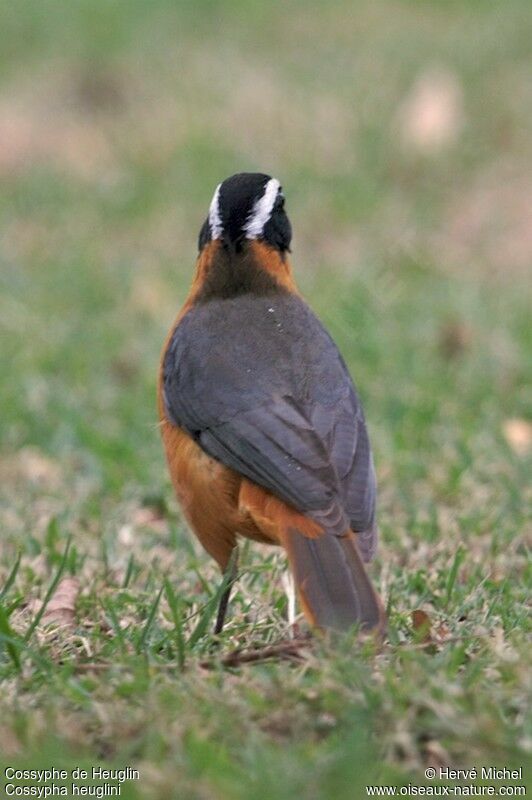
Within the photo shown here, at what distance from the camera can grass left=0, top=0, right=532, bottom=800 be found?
396 cm

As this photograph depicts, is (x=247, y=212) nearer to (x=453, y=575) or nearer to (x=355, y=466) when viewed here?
(x=355, y=466)

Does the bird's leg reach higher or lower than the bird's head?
lower

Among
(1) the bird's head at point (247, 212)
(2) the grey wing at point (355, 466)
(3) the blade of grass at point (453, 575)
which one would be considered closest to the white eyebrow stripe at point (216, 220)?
(1) the bird's head at point (247, 212)

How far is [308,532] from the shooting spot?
4.72 meters

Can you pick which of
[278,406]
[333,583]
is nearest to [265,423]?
[278,406]

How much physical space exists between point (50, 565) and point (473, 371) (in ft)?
10.9

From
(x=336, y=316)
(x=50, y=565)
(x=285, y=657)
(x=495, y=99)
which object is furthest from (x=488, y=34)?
(x=285, y=657)

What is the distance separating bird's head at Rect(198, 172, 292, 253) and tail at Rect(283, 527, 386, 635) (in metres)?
1.61

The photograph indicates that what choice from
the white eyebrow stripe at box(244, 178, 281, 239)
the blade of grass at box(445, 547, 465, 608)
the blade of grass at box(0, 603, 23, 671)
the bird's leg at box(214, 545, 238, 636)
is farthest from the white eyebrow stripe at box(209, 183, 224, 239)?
the blade of grass at box(0, 603, 23, 671)

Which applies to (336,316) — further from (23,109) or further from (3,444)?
(23,109)

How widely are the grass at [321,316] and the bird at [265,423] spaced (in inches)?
11.5

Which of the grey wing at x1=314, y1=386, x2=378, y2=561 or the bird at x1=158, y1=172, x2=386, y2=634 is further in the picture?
the grey wing at x1=314, y1=386, x2=378, y2=561

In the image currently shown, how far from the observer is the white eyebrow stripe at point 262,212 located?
5.86 meters

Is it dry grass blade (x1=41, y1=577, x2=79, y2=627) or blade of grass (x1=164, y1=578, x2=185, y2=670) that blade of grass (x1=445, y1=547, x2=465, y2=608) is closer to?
blade of grass (x1=164, y1=578, x2=185, y2=670)
